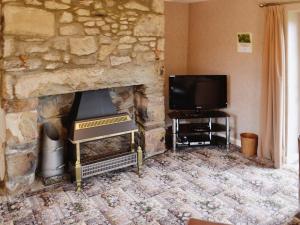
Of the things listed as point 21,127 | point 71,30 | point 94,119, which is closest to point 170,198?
point 94,119

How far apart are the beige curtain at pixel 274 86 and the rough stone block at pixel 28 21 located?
8.31 feet

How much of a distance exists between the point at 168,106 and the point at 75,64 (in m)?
1.93

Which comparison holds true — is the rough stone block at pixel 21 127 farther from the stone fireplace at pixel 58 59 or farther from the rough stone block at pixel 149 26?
the rough stone block at pixel 149 26

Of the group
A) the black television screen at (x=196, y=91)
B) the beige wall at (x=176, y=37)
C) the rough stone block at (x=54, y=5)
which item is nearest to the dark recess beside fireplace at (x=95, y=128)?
the rough stone block at (x=54, y=5)

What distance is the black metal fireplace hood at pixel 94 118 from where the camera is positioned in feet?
11.1

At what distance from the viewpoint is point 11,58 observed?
2.95 m

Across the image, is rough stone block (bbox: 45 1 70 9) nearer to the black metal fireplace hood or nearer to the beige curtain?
the black metal fireplace hood

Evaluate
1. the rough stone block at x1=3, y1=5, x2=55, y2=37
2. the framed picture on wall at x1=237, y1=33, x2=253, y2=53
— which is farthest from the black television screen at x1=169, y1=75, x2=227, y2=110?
the rough stone block at x1=3, y1=5, x2=55, y2=37

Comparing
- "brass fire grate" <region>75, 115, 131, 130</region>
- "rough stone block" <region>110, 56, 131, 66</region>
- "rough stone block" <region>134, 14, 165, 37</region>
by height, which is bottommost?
"brass fire grate" <region>75, 115, 131, 130</region>

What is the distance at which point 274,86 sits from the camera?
3777 mm

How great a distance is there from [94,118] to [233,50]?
2.26 m

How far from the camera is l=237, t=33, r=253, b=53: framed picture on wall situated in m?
4.20

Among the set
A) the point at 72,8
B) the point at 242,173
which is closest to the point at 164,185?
the point at 242,173

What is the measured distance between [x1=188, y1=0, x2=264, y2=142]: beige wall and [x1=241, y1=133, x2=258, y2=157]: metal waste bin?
0.54 ft
